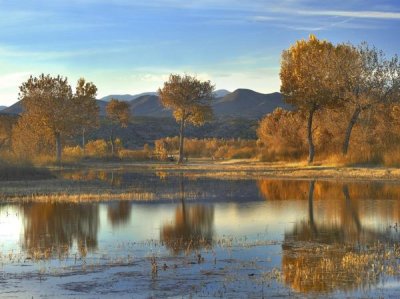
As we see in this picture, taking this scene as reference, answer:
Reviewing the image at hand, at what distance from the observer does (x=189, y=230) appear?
17922 mm

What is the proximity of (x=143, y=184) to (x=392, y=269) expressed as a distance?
24.4m

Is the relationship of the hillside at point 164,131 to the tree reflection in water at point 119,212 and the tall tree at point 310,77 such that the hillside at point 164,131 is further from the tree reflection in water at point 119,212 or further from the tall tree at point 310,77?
the tree reflection in water at point 119,212

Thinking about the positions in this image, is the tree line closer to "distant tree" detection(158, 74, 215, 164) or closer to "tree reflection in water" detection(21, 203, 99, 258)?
"distant tree" detection(158, 74, 215, 164)

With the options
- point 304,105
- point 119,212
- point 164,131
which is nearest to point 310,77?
point 304,105

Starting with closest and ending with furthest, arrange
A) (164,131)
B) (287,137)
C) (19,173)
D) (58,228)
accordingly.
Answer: (58,228) < (19,173) < (287,137) < (164,131)

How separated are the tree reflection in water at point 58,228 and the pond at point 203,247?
3 cm

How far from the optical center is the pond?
427 inches

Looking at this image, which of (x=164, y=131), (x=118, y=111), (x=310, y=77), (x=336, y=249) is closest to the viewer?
(x=336, y=249)

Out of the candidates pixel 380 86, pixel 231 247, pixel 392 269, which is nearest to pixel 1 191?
pixel 231 247

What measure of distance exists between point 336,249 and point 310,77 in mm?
39181

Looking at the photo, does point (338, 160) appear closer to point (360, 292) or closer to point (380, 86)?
point (380, 86)

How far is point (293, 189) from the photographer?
3161 centimetres

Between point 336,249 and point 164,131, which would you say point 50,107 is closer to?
point 336,249

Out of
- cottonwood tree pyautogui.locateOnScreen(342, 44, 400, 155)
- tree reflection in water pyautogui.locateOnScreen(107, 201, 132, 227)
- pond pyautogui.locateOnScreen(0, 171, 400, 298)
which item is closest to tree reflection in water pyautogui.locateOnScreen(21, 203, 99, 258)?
pond pyautogui.locateOnScreen(0, 171, 400, 298)
